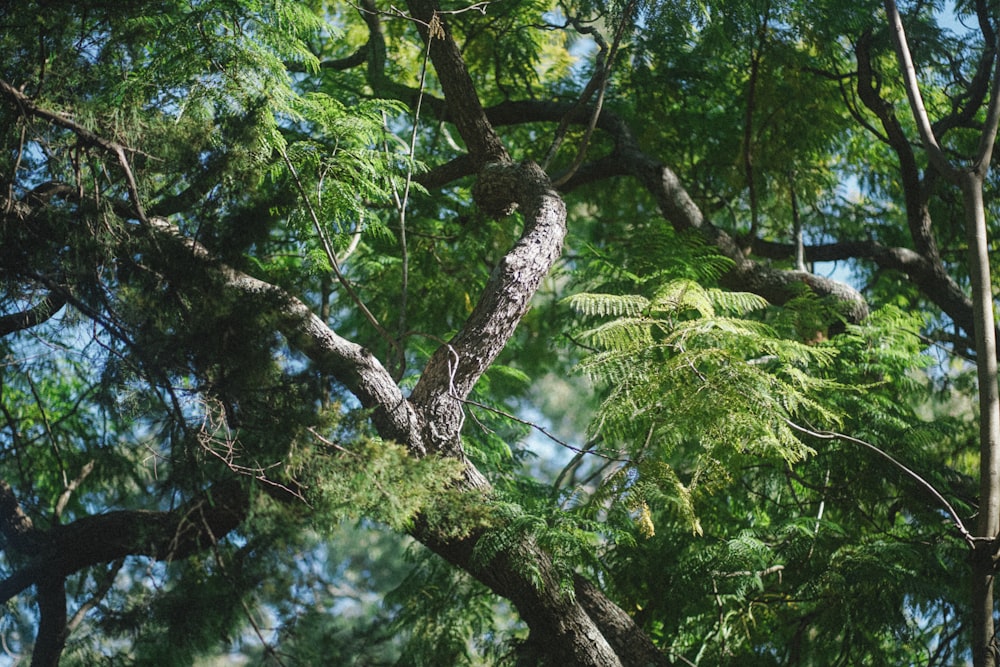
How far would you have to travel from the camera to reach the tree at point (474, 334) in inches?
114

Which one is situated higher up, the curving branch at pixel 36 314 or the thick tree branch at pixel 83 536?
the curving branch at pixel 36 314

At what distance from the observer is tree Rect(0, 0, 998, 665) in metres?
2.89

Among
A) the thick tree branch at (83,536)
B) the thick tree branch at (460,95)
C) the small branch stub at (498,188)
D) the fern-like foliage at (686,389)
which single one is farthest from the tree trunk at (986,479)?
the thick tree branch at (83,536)

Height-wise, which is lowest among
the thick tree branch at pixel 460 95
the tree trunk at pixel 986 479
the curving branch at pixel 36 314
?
the tree trunk at pixel 986 479

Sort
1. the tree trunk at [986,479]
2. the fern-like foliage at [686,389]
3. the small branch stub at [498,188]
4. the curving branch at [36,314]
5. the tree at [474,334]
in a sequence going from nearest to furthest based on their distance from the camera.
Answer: the tree at [474,334] < the curving branch at [36,314] < the fern-like foliage at [686,389] < the tree trunk at [986,479] < the small branch stub at [498,188]

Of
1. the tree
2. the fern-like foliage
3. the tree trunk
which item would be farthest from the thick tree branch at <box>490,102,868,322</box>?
the tree trunk

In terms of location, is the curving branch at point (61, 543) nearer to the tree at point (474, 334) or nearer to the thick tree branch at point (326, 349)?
the tree at point (474, 334)

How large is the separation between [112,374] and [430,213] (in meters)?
3.61

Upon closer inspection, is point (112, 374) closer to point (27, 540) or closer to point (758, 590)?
point (27, 540)

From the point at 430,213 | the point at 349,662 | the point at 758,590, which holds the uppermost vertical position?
the point at 430,213

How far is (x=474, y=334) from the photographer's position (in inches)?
170

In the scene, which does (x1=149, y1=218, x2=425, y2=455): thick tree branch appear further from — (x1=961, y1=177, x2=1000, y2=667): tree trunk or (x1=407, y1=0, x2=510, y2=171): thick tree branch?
(x1=961, y1=177, x2=1000, y2=667): tree trunk

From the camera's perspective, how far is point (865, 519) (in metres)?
4.91

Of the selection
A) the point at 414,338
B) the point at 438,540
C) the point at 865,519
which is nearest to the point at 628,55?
the point at 414,338
